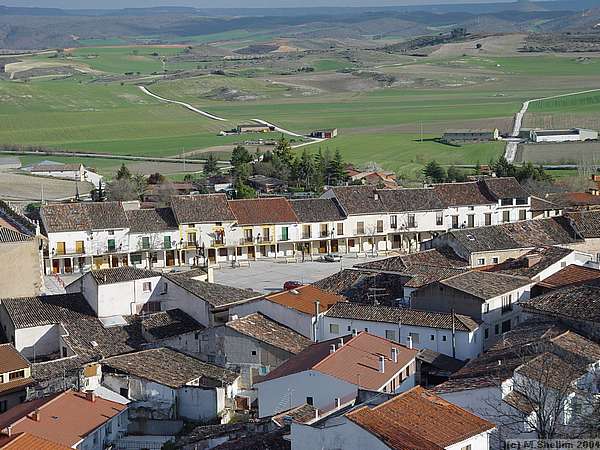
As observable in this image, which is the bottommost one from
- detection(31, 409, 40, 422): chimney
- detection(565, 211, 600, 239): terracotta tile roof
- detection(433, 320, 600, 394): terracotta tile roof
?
detection(565, 211, 600, 239): terracotta tile roof

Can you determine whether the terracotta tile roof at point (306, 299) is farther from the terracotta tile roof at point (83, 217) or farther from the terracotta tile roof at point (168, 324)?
the terracotta tile roof at point (83, 217)

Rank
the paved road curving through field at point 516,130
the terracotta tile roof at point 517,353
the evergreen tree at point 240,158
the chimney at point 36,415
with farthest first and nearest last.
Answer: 1. the paved road curving through field at point 516,130
2. the evergreen tree at point 240,158
3. the chimney at point 36,415
4. the terracotta tile roof at point 517,353

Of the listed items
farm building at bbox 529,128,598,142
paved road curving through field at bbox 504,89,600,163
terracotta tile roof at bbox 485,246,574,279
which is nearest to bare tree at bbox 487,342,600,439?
terracotta tile roof at bbox 485,246,574,279

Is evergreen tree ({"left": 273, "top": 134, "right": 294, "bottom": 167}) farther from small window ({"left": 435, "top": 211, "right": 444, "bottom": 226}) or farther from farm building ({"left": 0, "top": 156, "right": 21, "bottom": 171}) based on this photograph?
farm building ({"left": 0, "top": 156, "right": 21, "bottom": 171})

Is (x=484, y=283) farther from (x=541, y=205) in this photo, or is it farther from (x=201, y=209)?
(x=541, y=205)

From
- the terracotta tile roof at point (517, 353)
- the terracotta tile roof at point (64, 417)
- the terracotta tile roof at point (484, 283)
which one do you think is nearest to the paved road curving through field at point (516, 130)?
the terracotta tile roof at point (484, 283)

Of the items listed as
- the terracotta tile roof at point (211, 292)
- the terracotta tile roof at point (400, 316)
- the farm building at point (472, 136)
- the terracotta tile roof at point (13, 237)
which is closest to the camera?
the terracotta tile roof at point (400, 316)
